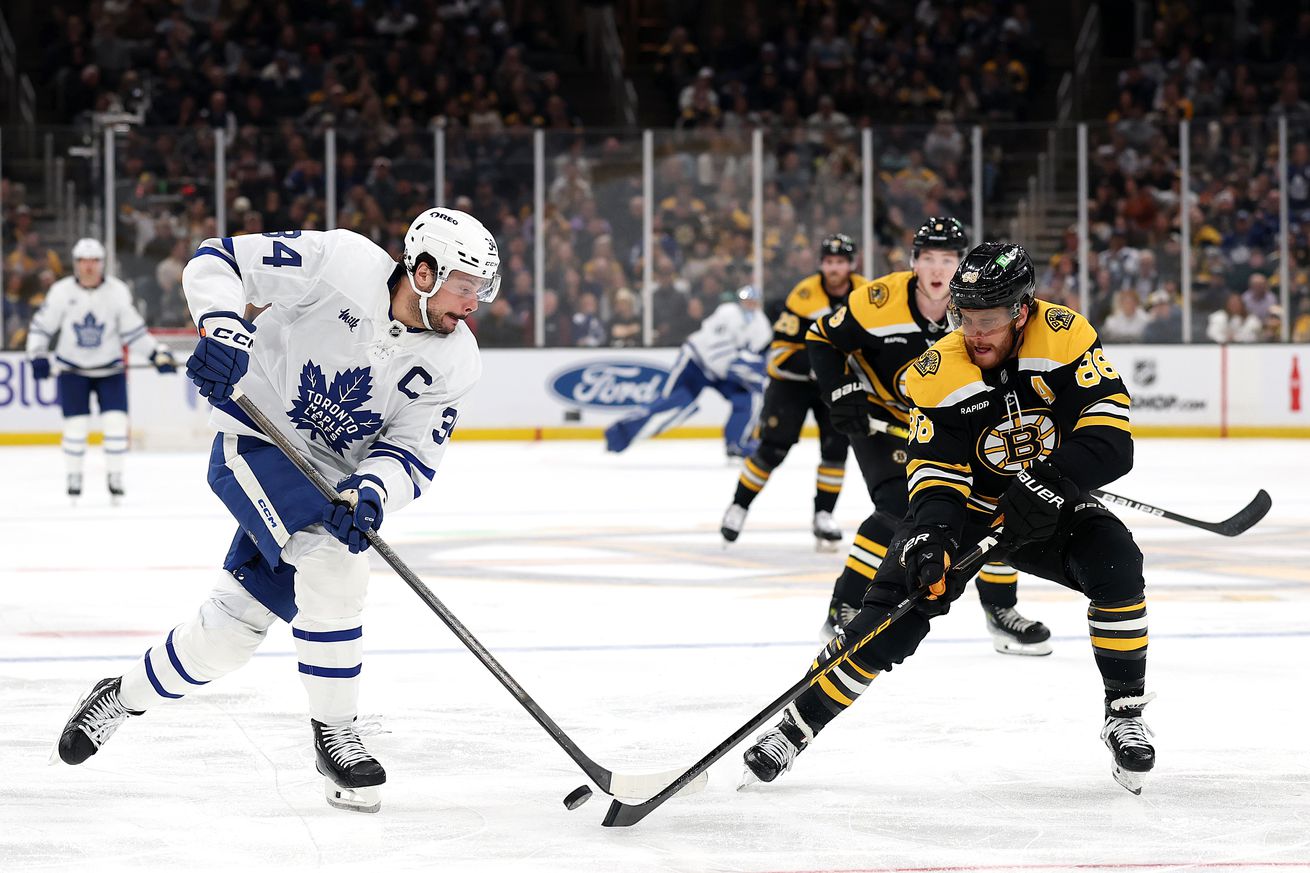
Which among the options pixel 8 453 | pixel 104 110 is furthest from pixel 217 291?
pixel 104 110

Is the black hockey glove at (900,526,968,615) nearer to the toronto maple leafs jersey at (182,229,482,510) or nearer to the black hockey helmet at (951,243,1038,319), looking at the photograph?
the black hockey helmet at (951,243,1038,319)

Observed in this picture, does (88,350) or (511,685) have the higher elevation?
(88,350)

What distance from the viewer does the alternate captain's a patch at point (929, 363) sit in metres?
3.14

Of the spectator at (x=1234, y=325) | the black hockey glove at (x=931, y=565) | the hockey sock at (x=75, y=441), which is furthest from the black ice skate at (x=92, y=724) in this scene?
the spectator at (x=1234, y=325)

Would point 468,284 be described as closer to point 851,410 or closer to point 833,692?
point 833,692

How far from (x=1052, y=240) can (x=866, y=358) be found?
8.28 metres

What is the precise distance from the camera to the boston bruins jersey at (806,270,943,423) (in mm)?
4672

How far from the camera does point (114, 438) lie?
28.0ft

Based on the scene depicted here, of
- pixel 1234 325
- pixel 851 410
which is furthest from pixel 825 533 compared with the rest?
pixel 1234 325

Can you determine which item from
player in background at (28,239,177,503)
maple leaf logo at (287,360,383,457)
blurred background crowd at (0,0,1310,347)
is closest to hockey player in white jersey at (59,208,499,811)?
maple leaf logo at (287,360,383,457)

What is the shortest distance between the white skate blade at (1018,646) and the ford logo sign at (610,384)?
26.3 ft

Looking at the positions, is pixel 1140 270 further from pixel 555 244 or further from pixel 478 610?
pixel 478 610

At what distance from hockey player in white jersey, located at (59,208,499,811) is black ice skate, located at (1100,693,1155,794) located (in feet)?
4.15

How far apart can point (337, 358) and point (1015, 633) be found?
2.09m
